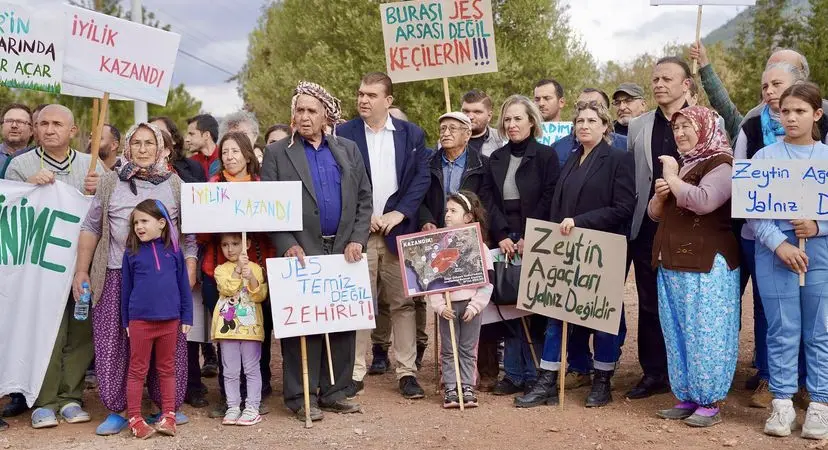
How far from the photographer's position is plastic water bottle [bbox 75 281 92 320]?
6.49m

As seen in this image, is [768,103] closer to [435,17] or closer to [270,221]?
[435,17]

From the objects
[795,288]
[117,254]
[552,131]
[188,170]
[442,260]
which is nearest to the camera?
[795,288]

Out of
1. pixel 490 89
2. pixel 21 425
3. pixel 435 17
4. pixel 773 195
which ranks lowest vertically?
pixel 21 425

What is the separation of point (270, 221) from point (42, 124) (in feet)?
6.10

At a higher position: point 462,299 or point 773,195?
point 773,195

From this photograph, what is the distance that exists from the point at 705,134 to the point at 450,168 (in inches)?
83.0

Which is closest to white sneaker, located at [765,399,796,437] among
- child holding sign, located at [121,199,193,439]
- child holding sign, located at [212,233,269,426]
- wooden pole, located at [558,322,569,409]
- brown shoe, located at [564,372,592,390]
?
wooden pole, located at [558,322,569,409]

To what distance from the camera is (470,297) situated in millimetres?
6906

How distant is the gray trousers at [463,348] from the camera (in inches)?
273

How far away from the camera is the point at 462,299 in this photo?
6895 mm

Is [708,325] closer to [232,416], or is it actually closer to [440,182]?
[440,182]

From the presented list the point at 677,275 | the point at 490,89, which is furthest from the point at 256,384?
the point at 490,89

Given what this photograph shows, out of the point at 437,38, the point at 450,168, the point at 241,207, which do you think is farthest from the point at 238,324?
the point at 437,38

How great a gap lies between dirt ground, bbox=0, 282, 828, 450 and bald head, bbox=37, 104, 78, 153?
200cm
